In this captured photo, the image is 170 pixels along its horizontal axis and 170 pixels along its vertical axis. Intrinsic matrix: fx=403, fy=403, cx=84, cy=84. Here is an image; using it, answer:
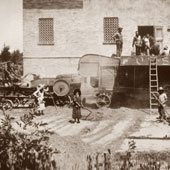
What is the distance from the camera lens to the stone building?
2780 cm

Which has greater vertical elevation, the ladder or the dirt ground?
the ladder

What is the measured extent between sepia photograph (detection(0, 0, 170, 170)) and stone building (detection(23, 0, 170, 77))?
7 cm

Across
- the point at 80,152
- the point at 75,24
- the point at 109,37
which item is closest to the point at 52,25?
the point at 75,24

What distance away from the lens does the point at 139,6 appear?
2780cm

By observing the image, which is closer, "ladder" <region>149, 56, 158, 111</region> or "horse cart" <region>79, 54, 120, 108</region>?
"ladder" <region>149, 56, 158, 111</region>

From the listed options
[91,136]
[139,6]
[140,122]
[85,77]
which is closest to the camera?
[91,136]

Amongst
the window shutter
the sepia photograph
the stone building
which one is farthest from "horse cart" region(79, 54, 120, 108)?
the window shutter

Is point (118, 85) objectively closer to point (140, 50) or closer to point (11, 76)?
point (140, 50)

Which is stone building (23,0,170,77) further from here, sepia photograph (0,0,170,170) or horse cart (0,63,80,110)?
horse cart (0,63,80,110)

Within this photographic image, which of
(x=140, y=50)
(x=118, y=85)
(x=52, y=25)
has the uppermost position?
(x=52, y=25)

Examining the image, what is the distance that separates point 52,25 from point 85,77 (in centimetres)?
712

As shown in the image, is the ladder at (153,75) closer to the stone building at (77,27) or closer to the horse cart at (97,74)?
the horse cart at (97,74)

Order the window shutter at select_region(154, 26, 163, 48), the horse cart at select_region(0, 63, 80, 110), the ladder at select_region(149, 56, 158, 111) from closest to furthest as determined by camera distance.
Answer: the ladder at select_region(149, 56, 158, 111)
the horse cart at select_region(0, 63, 80, 110)
the window shutter at select_region(154, 26, 163, 48)

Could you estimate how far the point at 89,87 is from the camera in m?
22.5
